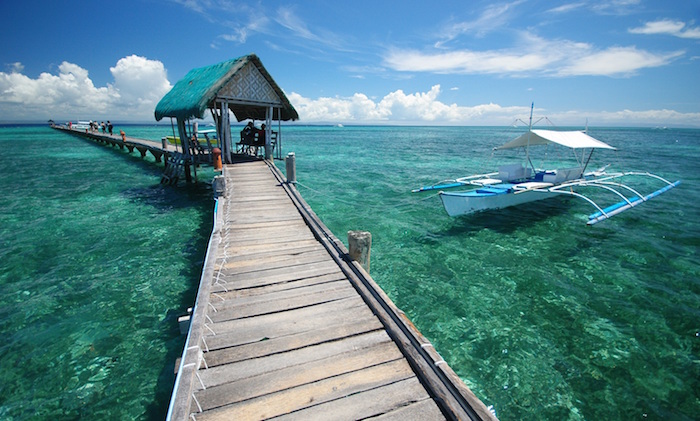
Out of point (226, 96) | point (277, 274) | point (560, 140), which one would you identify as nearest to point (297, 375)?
point (277, 274)

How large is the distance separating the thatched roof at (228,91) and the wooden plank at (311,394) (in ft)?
41.0

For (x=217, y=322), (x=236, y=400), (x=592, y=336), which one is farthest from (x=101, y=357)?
(x=592, y=336)

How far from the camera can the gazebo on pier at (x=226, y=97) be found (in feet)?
44.0

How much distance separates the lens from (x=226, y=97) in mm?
13961

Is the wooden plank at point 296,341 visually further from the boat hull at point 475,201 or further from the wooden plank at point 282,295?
the boat hull at point 475,201

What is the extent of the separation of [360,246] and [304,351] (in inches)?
93.3

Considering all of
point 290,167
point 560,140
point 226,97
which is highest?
point 226,97

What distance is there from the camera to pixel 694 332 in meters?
6.49

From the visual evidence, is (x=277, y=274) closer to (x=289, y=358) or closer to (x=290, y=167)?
(x=289, y=358)

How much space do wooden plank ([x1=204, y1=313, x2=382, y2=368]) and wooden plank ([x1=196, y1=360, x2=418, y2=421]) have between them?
624mm

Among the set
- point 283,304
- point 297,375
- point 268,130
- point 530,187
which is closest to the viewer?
point 297,375

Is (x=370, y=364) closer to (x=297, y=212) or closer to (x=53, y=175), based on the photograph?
(x=297, y=212)

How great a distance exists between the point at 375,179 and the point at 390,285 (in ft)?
49.5

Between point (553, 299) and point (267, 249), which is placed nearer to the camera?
point (267, 249)
